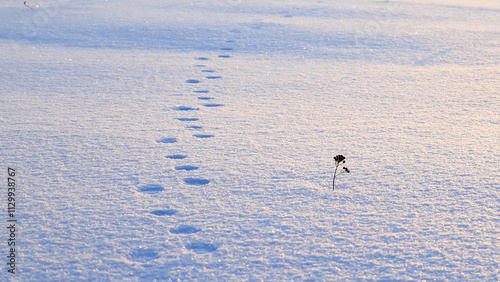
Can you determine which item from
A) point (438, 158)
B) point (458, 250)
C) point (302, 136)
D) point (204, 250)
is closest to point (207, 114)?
point (302, 136)

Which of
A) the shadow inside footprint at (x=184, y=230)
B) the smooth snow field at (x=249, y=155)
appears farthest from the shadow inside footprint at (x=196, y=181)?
the shadow inside footprint at (x=184, y=230)

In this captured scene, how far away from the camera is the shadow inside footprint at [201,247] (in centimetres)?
197

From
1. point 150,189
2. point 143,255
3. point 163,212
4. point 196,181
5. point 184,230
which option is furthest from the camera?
point 196,181

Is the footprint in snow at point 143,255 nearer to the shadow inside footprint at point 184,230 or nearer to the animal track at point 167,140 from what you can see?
the shadow inside footprint at point 184,230

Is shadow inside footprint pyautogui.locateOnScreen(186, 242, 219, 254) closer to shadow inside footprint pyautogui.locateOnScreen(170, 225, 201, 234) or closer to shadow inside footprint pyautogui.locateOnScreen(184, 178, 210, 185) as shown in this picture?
shadow inside footprint pyautogui.locateOnScreen(170, 225, 201, 234)

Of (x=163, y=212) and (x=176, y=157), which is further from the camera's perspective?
(x=176, y=157)

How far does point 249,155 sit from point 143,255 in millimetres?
1076

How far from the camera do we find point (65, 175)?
260 cm

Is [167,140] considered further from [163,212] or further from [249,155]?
[163,212]

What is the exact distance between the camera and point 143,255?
1.93 meters

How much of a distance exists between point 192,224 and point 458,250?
100 cm

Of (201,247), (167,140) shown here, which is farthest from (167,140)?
(201,247)

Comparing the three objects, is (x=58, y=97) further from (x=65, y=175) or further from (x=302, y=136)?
(x=302, y=136)

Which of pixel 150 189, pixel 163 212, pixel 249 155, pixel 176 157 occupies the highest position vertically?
pixel 249 155
